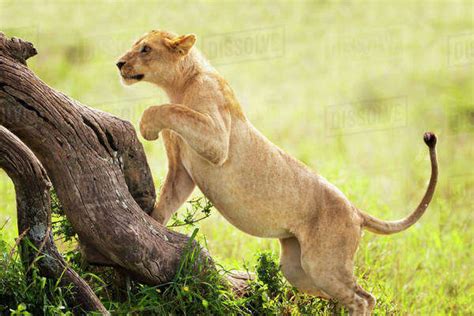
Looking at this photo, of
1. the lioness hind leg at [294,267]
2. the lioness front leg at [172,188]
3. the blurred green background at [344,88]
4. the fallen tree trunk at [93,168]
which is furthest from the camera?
the blurred green background at [344,88]

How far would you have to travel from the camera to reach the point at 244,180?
7039 mm

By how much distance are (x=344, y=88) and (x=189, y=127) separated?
10530 millimetres

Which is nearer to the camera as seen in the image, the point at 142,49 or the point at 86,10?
the point at 142,49

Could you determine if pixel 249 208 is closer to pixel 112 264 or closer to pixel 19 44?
pixel 112 264

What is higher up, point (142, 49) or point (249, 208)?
point (142, 49)

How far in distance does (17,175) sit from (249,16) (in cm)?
1237

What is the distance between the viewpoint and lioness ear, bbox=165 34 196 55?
272 inches

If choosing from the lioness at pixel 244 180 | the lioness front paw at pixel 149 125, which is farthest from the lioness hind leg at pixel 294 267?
the lioness front paw at pixel 149 125

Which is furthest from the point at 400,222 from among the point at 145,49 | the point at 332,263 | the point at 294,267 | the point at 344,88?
the point at 344,88

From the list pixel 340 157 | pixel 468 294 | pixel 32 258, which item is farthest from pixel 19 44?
pixel 340 157

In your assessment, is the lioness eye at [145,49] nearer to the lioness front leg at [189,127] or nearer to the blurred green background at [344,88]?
the lioness front leg at [189,127]

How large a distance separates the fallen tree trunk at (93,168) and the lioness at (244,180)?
1.04ft

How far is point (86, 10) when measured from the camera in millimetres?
17469

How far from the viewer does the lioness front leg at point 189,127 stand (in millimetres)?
6512
